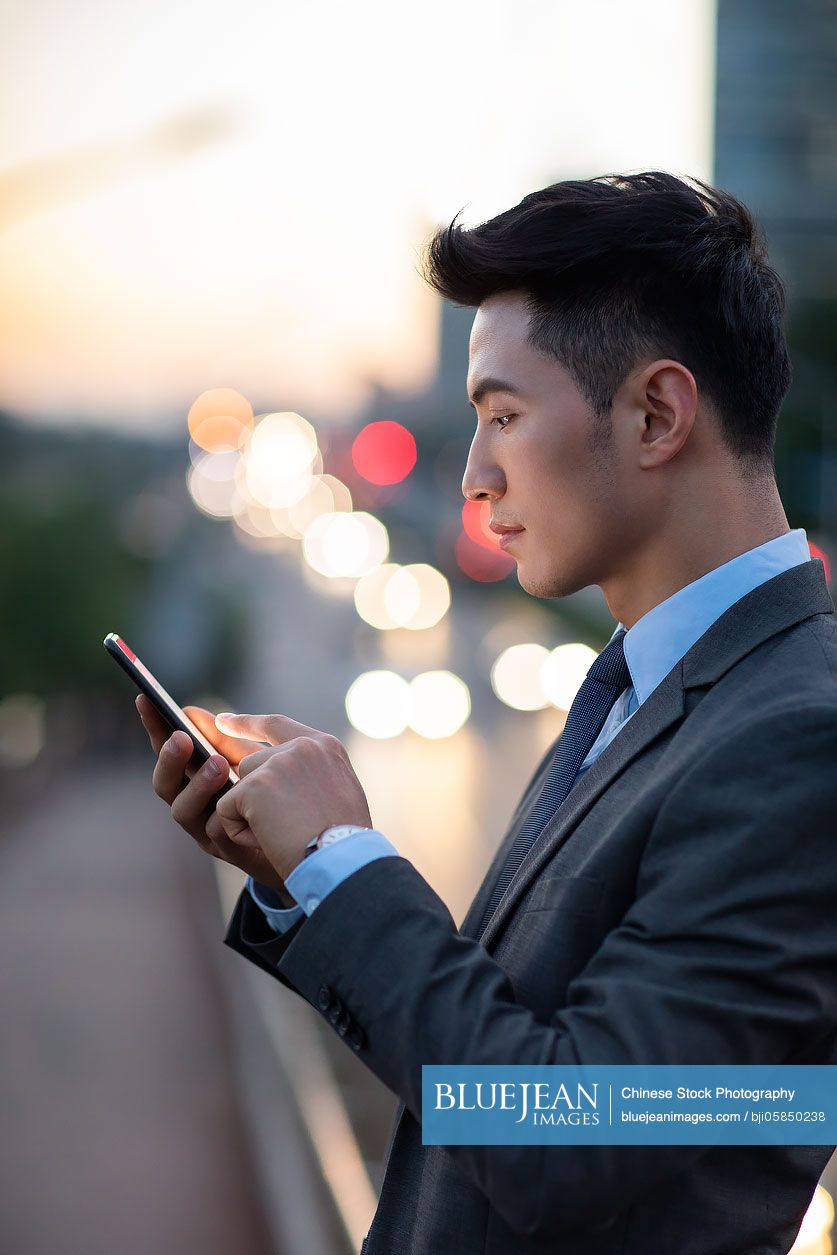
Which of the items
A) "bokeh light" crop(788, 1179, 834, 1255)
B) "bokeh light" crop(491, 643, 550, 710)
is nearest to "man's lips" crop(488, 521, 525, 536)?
"bokeh light" crop(788, 1179, 834, 1255)

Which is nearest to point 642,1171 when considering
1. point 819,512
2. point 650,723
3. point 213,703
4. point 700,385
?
point 650,723

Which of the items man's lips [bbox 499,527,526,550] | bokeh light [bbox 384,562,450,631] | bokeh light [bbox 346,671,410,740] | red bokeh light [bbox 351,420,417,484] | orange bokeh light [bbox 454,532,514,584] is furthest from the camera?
red bokeh light [bbox 351,420,417,484]

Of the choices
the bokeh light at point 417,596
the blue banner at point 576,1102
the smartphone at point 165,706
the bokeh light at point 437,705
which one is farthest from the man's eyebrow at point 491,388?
the bokeh light at point 417,596

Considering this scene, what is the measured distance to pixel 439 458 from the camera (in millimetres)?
73188

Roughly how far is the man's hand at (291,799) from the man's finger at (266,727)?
92mm

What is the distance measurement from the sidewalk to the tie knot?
3.81 m

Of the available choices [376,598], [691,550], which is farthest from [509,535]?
[376,598]

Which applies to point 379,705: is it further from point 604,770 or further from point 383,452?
point 383,452

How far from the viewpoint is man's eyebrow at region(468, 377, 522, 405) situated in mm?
1914

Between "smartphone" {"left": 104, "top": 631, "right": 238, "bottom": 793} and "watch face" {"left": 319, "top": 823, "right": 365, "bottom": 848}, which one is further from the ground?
"smartphone" {"left": 104, "top": 631, "right": 238, "bottom": 793}

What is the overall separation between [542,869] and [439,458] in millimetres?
72213

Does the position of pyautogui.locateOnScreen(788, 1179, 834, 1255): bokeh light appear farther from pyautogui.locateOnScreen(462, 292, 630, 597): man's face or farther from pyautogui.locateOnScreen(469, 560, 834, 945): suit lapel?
pyautogui.locateOnScreen(462, 292, 630, 597): man's face

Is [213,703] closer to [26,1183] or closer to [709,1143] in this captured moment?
[26,1183]

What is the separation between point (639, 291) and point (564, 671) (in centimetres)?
2486
